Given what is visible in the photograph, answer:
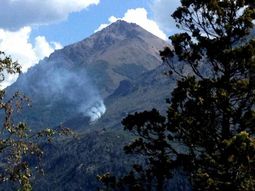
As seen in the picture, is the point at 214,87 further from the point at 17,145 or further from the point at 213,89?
the point at 17,145

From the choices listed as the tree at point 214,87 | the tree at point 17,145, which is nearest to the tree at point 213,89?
the tree at point 214,87

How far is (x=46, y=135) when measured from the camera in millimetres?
22641

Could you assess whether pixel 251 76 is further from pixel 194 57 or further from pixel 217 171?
pixel 217 171

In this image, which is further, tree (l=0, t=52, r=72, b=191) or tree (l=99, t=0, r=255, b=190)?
tree (l=99, t=0, r=255, b=190)

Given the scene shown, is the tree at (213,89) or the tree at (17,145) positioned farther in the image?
the tree at (213,89)

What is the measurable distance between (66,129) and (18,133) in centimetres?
224

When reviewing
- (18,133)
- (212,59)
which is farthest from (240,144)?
(18,133)

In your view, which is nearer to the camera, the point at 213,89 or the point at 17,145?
the point at 17,145

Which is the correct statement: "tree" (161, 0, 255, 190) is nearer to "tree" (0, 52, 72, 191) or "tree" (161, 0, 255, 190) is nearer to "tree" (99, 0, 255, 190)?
"tree" (99, 0, 255, 190)

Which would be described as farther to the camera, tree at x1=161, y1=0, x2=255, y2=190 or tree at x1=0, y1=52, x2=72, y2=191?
tree at x1=161, y1=0, x2=255, y2=190

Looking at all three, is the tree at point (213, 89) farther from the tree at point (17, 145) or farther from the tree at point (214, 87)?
the tree at point (17, 145)

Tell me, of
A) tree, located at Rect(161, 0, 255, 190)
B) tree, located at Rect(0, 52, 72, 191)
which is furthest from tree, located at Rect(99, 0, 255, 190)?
tree, located at Rect(0, 52, 72, 191)

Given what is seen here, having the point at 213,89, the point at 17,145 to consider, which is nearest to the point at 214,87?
the point at 213,89

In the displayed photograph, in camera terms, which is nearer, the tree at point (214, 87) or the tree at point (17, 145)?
the tree at point (17, 145)
